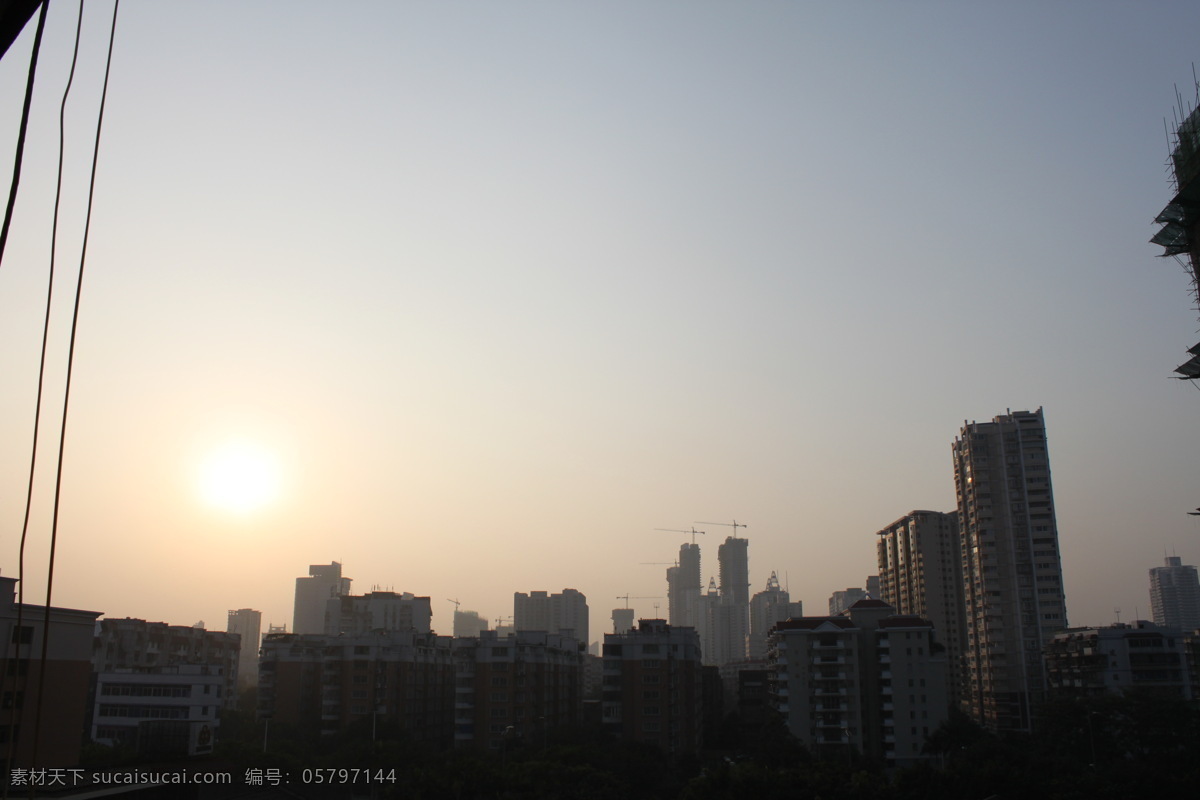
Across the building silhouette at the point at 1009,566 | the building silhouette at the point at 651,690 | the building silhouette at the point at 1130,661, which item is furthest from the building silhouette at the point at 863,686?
the building silhouette at the point at 1009,566

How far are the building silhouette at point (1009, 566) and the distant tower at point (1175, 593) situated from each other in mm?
71754

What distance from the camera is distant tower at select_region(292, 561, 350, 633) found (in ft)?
438

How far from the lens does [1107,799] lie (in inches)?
1033

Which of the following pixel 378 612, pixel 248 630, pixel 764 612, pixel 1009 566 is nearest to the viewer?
pixel 1009 566

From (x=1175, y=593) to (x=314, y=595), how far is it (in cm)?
12280

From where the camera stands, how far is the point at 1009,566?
62.9 metres

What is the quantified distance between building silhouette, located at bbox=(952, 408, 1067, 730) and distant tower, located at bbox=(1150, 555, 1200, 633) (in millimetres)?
71754

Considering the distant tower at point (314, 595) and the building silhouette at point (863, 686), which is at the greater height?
the distant tower at point (314, 595)

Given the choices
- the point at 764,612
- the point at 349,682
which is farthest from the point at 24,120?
the point at 764,612

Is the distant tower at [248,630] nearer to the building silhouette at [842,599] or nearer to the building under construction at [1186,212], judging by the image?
the building silhouette at [842,599]

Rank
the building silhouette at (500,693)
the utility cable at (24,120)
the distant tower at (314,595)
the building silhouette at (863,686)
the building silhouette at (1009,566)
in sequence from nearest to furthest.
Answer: the utility cable at (24,120), the building silhouette at (863,686), the building silhouette at (500,693), the building silhouette at (1009,566), the distant tower at (314,595)

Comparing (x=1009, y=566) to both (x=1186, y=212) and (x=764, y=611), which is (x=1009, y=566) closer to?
(x=1186, y=212)

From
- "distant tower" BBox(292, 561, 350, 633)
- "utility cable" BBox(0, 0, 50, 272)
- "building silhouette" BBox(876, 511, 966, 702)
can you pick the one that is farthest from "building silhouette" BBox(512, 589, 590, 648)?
"utility cable" BBox(0, 0, 50, 272)

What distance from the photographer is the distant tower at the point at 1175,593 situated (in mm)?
119625
